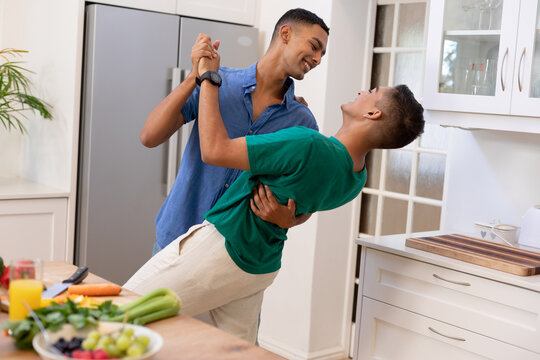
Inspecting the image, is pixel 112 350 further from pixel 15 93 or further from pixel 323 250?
pixel 323 250

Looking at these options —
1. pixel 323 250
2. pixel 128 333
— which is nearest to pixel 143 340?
pixel 128 333

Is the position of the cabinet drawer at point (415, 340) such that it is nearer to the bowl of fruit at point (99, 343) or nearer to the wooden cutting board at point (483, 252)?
the wooden cutting board at point (483, 252)

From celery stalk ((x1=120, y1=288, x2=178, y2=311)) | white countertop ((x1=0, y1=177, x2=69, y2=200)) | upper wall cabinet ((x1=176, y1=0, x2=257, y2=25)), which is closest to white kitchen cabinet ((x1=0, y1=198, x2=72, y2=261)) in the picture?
white countertop ((x1=0, y1=177, x2=69, y2=200))

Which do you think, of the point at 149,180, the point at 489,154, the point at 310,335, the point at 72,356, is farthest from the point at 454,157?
the point at 72,356

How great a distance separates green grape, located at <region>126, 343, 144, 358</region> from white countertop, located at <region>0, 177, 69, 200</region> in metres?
2.12

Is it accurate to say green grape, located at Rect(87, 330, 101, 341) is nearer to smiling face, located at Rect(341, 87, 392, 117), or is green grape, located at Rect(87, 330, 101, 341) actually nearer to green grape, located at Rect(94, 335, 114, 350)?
green grape, located at Rect(94, 335, 114, 350)

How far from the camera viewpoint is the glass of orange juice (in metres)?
1.41

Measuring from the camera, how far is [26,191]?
3268 mm

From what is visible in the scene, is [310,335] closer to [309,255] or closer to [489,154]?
[309,255]

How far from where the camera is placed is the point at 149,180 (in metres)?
3.46

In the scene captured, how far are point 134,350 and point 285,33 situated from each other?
1297 mm

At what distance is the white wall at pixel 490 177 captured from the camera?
2.96 meters

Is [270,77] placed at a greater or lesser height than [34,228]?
greater

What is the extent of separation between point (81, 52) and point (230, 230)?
70.2 inches
